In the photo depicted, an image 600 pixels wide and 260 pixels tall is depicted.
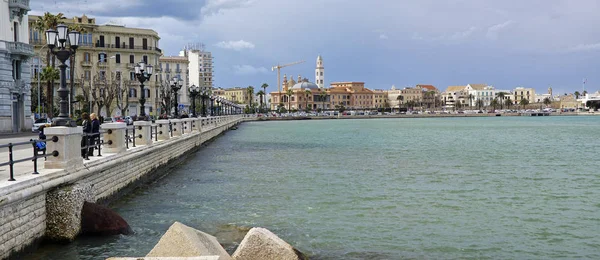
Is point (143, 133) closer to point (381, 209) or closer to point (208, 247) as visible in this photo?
point (381, 209)

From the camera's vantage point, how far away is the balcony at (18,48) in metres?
42.0

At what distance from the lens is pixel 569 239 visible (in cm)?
1479

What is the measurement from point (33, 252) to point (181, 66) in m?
125

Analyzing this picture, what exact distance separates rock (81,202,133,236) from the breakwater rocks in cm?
475

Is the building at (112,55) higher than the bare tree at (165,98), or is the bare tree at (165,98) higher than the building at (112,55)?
the building at (112,55)

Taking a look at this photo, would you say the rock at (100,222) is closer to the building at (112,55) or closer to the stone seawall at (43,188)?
the stone seawall at (43,188)

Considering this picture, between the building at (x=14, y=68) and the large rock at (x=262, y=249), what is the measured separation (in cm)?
3713

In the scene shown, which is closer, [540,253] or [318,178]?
[540,253]

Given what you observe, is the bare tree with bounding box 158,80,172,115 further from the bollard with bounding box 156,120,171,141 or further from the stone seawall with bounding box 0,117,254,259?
the stone seawall with bounding box 0,117,254,259

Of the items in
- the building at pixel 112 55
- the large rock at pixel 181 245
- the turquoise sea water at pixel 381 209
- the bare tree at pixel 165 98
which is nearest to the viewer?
the large rock at pixel 181 245

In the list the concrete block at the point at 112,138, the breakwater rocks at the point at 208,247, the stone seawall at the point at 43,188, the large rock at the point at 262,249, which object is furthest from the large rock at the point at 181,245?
the concrete block at the point at 112,138

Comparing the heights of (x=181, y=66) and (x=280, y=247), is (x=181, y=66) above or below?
above

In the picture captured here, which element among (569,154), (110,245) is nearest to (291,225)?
(110,245)

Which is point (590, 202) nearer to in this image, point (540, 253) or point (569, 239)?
point (569, 239)
